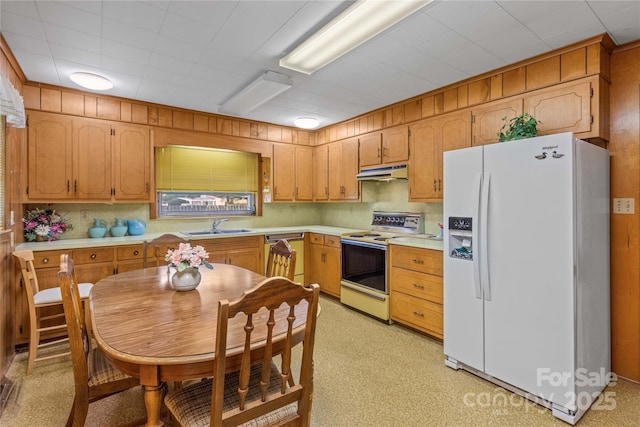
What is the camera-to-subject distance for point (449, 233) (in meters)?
2.55

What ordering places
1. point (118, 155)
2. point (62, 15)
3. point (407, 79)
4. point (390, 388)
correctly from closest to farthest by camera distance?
point (62, 15)
point (390, 388)
point (407, 79)
point (118, 155)

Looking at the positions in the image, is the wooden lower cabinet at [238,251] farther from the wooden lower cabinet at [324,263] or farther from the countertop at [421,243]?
the countertop at [421,243]

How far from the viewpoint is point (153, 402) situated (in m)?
1.20

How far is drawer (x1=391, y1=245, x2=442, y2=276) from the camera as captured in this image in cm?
291

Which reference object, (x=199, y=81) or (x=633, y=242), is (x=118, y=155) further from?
(x=633, y=242)

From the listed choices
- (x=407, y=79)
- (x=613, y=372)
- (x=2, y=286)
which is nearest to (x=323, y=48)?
(x=407, y=79)

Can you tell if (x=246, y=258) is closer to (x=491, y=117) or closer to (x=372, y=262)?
(x=372, y=262)

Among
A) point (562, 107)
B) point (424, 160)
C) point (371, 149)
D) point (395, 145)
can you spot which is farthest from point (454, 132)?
point (371, 149)

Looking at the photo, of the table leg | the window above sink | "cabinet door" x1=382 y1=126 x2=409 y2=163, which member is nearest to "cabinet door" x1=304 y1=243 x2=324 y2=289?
the window above sink

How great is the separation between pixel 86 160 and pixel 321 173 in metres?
2.98

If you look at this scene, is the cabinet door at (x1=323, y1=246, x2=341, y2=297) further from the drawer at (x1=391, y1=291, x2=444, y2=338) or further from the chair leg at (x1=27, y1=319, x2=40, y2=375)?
the chair leg at (x1=27, y1=319, x2=40, y2=375)

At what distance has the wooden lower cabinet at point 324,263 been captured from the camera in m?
4.17

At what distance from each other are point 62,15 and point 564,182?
333 centimetres

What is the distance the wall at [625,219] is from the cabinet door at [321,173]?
3219 millimetres
